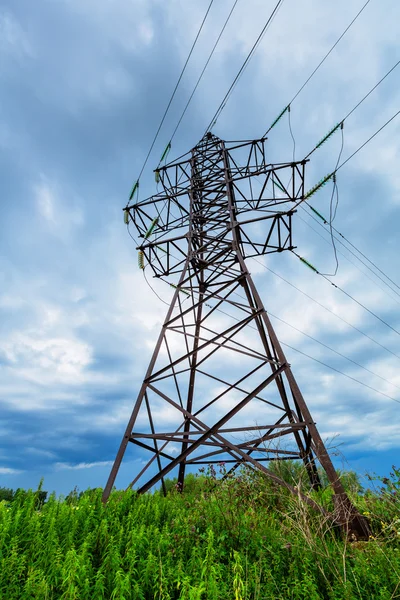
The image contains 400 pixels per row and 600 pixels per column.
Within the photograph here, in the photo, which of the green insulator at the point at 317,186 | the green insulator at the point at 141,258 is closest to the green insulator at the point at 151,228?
the green insulator at the point at 141,258

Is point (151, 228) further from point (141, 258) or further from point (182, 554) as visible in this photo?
point (182, 554)

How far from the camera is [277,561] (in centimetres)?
390

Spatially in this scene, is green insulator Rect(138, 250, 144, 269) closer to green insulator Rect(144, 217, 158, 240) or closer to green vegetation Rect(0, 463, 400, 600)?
green insulator Rect(144, 217, 158, 240)

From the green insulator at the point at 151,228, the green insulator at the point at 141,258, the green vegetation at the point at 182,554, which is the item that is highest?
the green insulator at the point at 151,228

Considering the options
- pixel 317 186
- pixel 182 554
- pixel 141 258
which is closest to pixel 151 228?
pixel 141 258

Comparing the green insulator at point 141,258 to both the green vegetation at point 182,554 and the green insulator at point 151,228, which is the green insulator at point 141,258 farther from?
the green vegetation at point 182,554

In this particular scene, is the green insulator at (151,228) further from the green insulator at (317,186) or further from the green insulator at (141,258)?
the green insulator at (317,186)

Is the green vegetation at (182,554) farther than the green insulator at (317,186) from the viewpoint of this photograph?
No

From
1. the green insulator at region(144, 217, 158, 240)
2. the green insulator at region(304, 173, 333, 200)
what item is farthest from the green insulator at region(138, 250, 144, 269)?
the green insulator at region(304, 173, 333, 200)

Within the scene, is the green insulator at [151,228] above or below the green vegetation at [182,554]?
above

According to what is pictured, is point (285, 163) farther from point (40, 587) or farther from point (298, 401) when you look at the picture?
point (40, 587)

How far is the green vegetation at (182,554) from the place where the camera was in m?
3.09

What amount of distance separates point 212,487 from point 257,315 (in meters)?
3.87

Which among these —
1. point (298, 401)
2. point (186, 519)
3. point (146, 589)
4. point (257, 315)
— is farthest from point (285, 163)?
point (146, 589)
